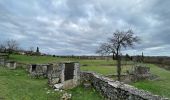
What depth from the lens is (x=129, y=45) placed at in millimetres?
31188

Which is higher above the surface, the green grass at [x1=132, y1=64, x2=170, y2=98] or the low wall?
the low wall

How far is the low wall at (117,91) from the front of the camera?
8780 mm

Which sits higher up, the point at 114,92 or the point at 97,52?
the point at 97,52

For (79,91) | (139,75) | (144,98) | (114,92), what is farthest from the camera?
(139,75)

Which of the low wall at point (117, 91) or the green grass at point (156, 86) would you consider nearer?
the low wall at point (117, 91)

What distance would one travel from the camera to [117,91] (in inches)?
438

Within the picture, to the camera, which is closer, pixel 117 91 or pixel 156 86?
pixel 117 91

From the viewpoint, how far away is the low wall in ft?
28.8

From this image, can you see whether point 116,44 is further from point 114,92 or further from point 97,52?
point 114,92

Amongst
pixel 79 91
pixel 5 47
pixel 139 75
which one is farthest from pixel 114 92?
pixel 5 47

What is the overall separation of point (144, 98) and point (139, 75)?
2674 cm

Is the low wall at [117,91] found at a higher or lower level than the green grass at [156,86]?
higher

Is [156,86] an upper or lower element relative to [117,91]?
lower

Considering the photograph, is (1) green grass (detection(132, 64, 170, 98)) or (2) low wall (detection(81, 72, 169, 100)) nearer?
(2) low wall (detection(81, 72, 169, 100))
